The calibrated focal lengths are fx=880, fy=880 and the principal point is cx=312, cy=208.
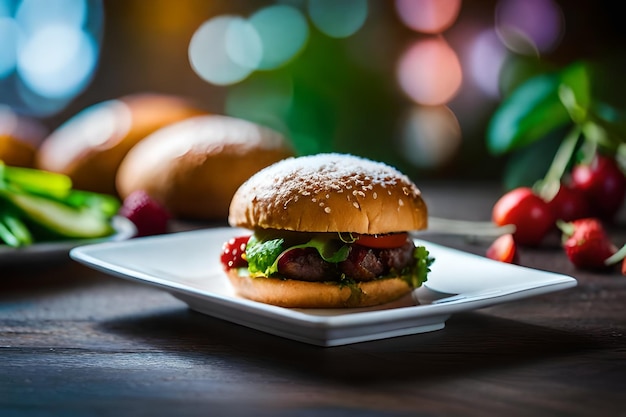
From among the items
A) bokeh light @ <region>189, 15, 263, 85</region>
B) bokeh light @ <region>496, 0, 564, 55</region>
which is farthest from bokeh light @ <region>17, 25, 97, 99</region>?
bokeh light @ <region>496, 0, 564, 55</region>

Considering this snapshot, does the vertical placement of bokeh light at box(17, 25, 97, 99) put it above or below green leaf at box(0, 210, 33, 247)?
above

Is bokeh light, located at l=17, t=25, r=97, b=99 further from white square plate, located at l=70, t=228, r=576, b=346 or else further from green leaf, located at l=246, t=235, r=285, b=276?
green leaf, located at l=246, t=235, r=285, b=276

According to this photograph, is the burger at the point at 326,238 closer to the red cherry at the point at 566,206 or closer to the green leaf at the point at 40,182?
the green leaf at the point at 40,182

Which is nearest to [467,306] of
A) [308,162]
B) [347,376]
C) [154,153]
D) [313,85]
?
[347,376]

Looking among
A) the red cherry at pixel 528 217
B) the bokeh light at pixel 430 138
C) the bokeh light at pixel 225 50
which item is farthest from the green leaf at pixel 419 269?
the bokeh light at pixel 430 138

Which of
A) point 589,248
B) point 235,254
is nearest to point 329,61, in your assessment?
point 589,248

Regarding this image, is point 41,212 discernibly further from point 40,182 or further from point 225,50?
point 225,50

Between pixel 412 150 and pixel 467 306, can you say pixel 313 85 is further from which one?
pixel 467 306
